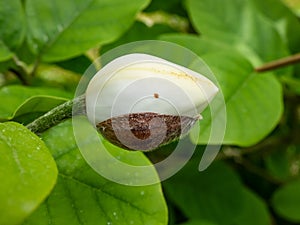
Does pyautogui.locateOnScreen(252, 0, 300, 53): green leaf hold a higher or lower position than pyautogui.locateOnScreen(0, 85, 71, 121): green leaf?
lower

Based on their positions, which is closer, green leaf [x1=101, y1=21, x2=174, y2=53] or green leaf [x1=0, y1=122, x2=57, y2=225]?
green leaf [x1=0, y1=122, x2=57, y2=225]

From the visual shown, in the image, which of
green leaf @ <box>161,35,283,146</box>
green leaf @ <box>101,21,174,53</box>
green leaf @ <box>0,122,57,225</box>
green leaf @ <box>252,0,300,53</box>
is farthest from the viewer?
green leaf @ <box>252,0,300,53</box>

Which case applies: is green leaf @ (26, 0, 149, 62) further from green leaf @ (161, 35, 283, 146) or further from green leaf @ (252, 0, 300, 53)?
green leaf @ (252, 0, 300, 53)

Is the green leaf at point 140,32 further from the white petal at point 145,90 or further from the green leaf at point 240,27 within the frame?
the white petal at point 145,90

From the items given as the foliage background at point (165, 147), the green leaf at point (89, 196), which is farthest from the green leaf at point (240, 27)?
the green leaf at point (89, 196)

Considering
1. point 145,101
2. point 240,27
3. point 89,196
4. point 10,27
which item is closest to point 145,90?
point 145,101

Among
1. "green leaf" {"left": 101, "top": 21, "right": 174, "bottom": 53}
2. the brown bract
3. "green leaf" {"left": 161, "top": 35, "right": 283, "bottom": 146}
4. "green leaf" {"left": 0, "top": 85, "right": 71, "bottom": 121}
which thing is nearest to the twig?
"green leaf" {"left": 161, "top": 35, "right": 283, "bottom": 146}

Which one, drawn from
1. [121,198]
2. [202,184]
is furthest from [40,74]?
[121,198]

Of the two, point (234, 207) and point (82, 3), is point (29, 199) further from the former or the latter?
point (234, 207)
